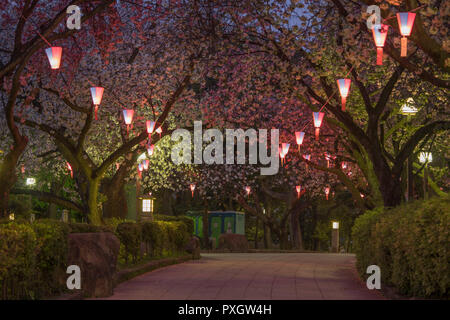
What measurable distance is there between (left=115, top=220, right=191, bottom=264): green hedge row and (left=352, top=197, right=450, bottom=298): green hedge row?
659 centimetres

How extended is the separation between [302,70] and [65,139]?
8244 mm

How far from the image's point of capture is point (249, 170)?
3766 cm

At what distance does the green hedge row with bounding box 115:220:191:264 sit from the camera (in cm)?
1658

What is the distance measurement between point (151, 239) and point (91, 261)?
8.60 meters

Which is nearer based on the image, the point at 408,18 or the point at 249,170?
the point at 408,18

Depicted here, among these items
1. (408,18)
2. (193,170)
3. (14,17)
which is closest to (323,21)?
(408,18)

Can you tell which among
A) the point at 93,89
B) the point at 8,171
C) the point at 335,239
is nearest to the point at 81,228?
the point at 93,89

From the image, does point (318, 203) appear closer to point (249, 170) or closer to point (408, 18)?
point (249, 170)

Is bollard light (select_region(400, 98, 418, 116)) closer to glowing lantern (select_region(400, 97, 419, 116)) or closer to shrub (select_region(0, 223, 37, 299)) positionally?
glowing lantern (select_region(400, 97, 419, 116))

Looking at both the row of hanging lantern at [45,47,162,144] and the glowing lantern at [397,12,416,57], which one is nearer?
the glowing lantern at [397,12,416,57]

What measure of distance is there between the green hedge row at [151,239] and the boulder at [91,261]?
5010 mm

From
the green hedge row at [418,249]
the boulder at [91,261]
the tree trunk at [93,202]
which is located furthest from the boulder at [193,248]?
the boulder at [91,261]

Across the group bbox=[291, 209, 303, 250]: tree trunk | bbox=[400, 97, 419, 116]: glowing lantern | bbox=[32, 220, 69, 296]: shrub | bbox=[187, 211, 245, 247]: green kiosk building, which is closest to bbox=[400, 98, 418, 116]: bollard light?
bbox=[400, 97, 419, 116]: glowing lantern

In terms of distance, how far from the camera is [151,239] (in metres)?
19.8
